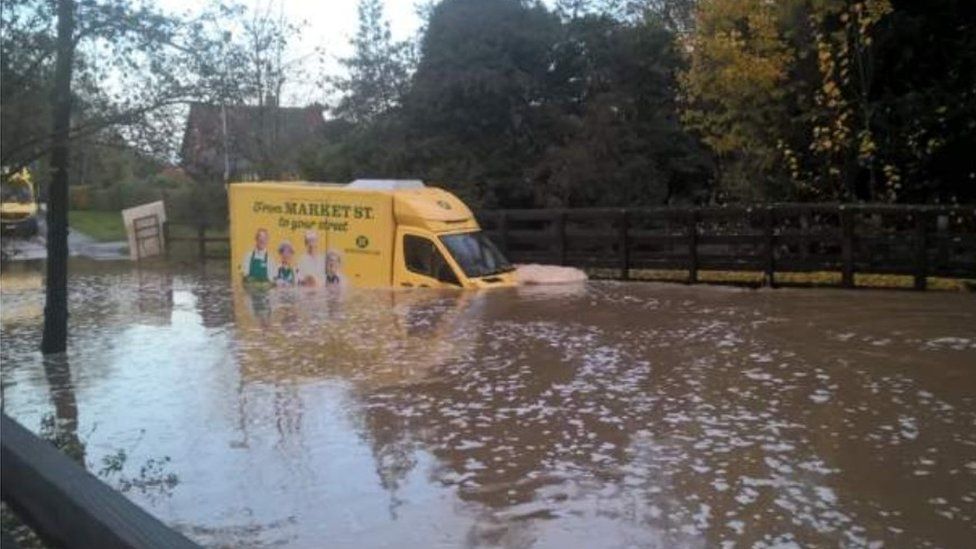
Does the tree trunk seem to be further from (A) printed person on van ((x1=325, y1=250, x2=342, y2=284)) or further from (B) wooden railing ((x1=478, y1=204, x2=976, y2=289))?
(B) wooden railing ((x1=478, y1=204, x2=976, y2=289))

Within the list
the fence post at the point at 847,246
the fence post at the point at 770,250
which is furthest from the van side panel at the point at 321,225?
the fence post at the point at 847,246

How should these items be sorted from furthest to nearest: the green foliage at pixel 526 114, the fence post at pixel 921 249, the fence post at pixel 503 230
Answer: the green foliage at pixel 526 114 → the fence post at pixel 503 230 → the fence post at pixel 921 249

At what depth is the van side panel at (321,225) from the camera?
20016 mm

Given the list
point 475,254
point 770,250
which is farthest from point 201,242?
point 770,250

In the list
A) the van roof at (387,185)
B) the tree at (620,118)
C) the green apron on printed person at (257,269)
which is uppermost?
the tree at (620,118)

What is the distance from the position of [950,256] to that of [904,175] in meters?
3.39

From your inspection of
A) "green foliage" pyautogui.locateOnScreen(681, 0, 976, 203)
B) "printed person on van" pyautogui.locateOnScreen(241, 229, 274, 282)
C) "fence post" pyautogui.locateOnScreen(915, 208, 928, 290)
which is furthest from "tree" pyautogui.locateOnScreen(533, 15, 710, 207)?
"fence post" pyautogui.locateOnScreen(915, 208, 928, 290)

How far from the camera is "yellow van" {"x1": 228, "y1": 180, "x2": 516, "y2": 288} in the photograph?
1959cm

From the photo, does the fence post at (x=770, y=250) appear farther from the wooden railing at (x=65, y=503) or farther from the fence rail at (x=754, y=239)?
the wooden railing at (x=65, y=503)

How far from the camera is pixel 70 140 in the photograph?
6930 millimetres

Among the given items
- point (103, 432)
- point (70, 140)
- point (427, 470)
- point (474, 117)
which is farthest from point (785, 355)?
point (474, 117)

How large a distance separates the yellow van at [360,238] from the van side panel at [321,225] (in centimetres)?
2

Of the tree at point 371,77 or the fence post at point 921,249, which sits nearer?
the fence post at point 921,249

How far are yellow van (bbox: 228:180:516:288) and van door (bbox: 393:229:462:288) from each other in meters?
0.02
